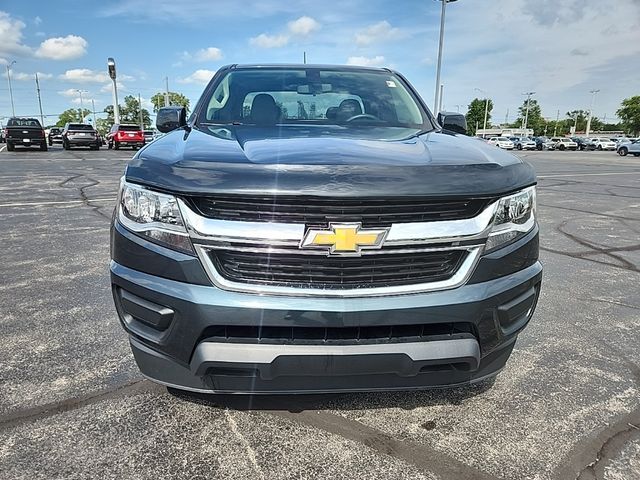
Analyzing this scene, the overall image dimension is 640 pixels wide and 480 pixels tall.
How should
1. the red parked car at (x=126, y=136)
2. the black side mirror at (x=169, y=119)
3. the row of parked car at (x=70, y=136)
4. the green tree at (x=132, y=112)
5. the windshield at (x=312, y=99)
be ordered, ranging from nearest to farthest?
the windshield at (x=312, y=99), the black side mirror at (x=169, y=119), the row of parked car at (x=70, y=136), the red parked car at (x=126, y=136), the green tree at (x=132, y=112)

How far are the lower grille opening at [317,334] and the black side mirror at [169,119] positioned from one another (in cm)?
206

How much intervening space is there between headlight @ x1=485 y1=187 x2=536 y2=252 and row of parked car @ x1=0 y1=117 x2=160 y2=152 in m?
23.0

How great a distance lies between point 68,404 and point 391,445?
63.2 inches

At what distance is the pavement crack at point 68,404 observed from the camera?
228 centimetres

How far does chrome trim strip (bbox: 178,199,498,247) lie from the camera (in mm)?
1806

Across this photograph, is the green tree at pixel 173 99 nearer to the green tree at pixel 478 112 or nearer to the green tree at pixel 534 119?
the green tree at pixel 478 112

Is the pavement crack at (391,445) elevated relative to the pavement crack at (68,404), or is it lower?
lower

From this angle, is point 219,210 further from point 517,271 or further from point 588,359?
point 588,359

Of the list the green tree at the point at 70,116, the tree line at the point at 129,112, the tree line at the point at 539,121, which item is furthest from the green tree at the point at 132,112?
the tree line at the point at 539,121

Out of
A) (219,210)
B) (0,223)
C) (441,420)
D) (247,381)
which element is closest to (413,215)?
(219,210)

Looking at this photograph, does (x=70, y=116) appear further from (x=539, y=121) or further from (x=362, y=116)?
(x=362, y=116)

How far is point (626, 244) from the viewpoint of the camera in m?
6.15

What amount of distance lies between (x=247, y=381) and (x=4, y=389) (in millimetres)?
1533

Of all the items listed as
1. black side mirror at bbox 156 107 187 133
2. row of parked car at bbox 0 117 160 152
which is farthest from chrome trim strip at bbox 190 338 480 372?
row of parked car at bbox 0 117 160 152
